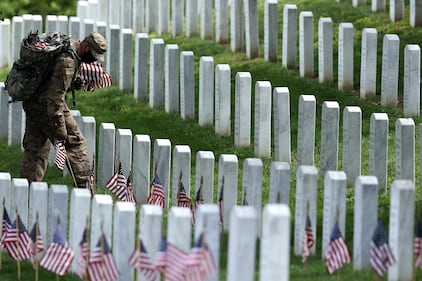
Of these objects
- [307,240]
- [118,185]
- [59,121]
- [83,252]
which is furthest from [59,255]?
[59,121]

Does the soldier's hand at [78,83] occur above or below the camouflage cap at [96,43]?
below

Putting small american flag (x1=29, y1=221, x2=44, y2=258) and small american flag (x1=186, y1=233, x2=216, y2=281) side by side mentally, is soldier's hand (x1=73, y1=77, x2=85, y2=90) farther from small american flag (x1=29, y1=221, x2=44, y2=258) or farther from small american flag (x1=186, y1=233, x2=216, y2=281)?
small american flag (x1=186, y1=233, x2=216, y2=281)

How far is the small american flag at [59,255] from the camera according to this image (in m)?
13.3

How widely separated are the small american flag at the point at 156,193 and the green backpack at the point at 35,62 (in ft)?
5.35

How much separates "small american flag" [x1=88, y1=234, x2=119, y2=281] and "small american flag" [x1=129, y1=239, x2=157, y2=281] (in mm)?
207

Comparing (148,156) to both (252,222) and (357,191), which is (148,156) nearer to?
(357,191)

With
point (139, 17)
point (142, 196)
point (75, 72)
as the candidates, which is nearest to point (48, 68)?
point (75, 72)

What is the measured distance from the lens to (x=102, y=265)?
13.0m

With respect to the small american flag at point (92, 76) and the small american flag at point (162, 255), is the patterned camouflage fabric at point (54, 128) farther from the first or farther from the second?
the small american flag at point (162, 255)

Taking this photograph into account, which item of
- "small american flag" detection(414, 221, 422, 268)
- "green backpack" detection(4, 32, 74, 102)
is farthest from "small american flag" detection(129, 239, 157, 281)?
"green backpack" detection(4, 32, 74, 102)

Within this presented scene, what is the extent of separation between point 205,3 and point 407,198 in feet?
31.4

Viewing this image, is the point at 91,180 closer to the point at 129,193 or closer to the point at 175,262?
the point at 129,193

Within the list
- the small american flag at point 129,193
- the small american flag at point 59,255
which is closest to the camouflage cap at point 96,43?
the small american flag at point 129,193

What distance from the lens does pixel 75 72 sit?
16.6 metres
